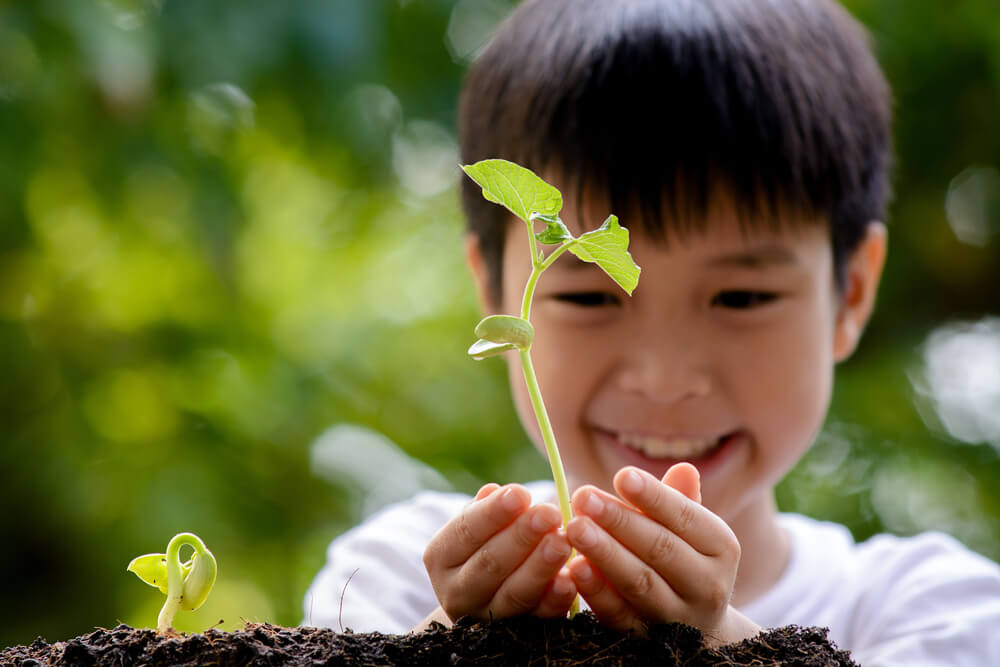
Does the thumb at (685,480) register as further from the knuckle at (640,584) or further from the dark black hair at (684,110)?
the dark black hair at (684,110)

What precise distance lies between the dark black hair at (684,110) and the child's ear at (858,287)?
0.07m

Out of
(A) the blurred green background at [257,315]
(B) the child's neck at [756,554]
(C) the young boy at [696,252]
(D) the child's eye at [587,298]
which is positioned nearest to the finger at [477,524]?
(C) the young boy at [696,252]

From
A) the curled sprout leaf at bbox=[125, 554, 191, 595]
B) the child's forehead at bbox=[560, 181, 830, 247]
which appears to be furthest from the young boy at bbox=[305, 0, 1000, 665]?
the curled sprout leaf at bbox=[125, 554, 191, 595]

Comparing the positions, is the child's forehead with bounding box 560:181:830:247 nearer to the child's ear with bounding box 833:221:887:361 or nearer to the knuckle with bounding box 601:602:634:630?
the child's ear with bounding box 833:221:887:361

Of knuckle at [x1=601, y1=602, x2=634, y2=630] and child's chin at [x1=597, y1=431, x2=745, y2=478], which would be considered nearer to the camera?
knuckle at [x1=601, y1=602, x2=634, y2=630]

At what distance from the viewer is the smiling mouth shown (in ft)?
3.12

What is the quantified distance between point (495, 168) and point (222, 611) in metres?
1.51

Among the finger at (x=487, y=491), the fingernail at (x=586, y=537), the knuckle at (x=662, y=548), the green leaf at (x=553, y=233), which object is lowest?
the knuckle at (x=662, y=548)

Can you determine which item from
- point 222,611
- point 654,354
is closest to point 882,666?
point 654,354

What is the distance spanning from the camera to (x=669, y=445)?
3.14 ft

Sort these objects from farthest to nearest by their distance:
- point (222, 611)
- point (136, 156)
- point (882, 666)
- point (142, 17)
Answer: point (222, 611)
point (136, 156)
point (142, 17)
point (882, 666)

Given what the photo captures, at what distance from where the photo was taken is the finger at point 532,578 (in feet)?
1.55

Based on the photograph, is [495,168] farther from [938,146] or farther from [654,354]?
[938,146]

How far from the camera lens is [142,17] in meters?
1.49
